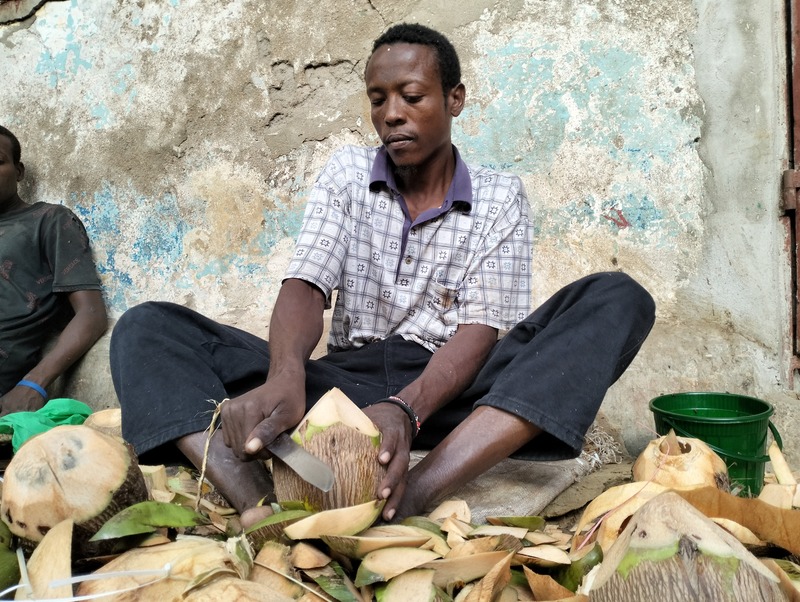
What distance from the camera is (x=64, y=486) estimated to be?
1307 mm

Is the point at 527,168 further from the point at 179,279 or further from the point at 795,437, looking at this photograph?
the point at 179,279

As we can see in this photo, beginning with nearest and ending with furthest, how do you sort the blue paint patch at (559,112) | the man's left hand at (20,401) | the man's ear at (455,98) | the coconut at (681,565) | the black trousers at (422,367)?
the coconut at (681,565) < the black trousers at (422,367) < the man's ear at (455,98) < the blue paint patch at (559,112) < the man's left hand at (20,401)

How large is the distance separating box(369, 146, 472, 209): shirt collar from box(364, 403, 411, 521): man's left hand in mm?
924

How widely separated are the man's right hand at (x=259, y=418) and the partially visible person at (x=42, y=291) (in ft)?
8.14

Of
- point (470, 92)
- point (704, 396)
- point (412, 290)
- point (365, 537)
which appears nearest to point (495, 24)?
point (470, 92)

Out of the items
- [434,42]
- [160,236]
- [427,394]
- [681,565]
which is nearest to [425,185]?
[434,42]

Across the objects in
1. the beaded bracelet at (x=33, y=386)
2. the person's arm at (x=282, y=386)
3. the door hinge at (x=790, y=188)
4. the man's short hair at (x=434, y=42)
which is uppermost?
the man's short hair at (x=434, y=42)

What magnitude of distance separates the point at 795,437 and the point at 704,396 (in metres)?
0.51

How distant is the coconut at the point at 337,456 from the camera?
141cm

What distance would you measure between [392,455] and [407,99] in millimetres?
1197

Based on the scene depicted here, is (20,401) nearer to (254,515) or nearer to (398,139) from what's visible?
(398,139)

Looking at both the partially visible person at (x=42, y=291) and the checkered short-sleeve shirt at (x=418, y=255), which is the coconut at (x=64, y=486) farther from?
the partially visible person at (x=42, y=291)

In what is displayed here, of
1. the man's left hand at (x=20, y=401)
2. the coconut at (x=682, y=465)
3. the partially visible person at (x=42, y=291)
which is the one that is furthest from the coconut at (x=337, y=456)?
the partially visible person at (x=42, y=291)

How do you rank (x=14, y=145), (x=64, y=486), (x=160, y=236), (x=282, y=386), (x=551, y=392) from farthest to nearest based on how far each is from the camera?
(x=14, y=145)
(x=160, y=236)
(x=551, y=392)
(x=282, y=386)
(x=64, y=486)
